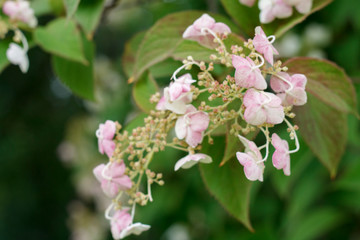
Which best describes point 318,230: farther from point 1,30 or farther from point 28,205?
point 28,205

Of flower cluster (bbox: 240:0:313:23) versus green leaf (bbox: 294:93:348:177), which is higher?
flower cluster (bbox: 240:0:313:23)

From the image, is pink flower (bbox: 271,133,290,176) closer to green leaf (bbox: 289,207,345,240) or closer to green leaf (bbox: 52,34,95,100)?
green leaf (bbox: 52,34,95,100)

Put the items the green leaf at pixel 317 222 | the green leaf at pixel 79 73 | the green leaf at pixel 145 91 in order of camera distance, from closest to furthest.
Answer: the green leaf at pixel 145 91 < the green leaf at pixel 79 73 < the green leaf at pixel 317 222

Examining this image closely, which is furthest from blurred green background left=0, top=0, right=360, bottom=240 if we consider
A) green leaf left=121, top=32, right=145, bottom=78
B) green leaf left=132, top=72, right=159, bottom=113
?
green leaf left=132, top=72, right=159, bottom=113

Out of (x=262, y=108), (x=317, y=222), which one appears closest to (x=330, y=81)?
(x=262, y=108)

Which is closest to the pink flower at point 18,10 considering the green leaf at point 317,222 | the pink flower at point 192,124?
the pink flower at point 192,124

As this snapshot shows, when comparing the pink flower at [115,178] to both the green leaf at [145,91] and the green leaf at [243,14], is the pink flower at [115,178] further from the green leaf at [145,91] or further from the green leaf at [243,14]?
the green leaf at [243,14]
